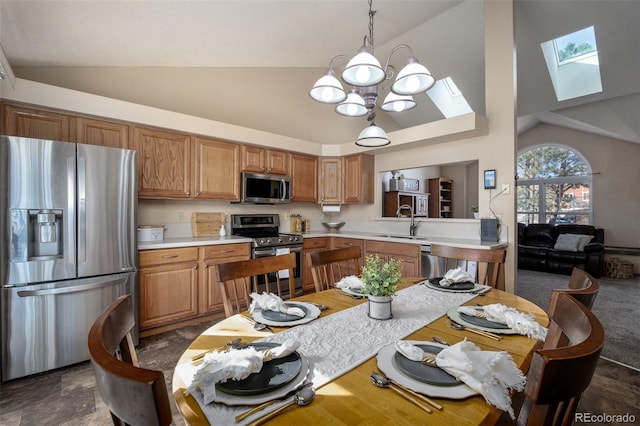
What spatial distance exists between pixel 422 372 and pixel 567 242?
6.53m

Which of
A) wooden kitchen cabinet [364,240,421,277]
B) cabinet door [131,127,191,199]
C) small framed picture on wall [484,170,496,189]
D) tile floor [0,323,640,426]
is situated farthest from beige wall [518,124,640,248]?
cabinet door [131,127,191,199]

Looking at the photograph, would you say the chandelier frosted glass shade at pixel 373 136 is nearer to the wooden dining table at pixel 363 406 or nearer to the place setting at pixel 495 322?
the place setting at pixel 495 322

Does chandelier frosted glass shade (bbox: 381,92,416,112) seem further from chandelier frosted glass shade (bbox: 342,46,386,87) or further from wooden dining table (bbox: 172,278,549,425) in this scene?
wooden dining table (bbox: 172,278,549,425)

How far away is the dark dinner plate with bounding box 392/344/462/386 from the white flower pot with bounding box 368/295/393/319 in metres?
0.32

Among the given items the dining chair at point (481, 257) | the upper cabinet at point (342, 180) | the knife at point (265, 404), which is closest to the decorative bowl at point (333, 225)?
the upper cabinet at point (342, 180)

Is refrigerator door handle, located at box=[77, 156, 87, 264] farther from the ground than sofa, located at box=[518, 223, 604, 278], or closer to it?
farther from the ground

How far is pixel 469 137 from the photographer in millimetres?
3492

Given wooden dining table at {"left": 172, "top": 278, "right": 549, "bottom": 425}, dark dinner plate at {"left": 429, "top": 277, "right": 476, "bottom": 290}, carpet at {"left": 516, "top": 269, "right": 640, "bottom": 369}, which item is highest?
dark dinner plate at {"left": 429, "top": 277, "right": 476, "bottom": 290}

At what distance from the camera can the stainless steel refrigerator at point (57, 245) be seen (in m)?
2.04

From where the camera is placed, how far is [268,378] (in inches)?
30.3

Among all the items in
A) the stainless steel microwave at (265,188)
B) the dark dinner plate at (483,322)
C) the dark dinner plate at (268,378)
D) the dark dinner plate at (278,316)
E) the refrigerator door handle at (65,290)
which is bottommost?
the refrigerator door handle at (65,290)

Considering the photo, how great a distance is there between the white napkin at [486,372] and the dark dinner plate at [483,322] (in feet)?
1.24

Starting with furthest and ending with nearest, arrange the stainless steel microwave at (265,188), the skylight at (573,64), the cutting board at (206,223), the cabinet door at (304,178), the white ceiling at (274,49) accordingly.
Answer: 1. the cabinet door at (304,178)
2. the skylight at (573,64)
3. the stainless steel microwave at (265,188)
4. the cutting board at (206,223)
5. the white ceiling at (274,49)

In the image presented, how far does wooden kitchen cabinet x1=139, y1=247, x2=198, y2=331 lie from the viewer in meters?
2.72
